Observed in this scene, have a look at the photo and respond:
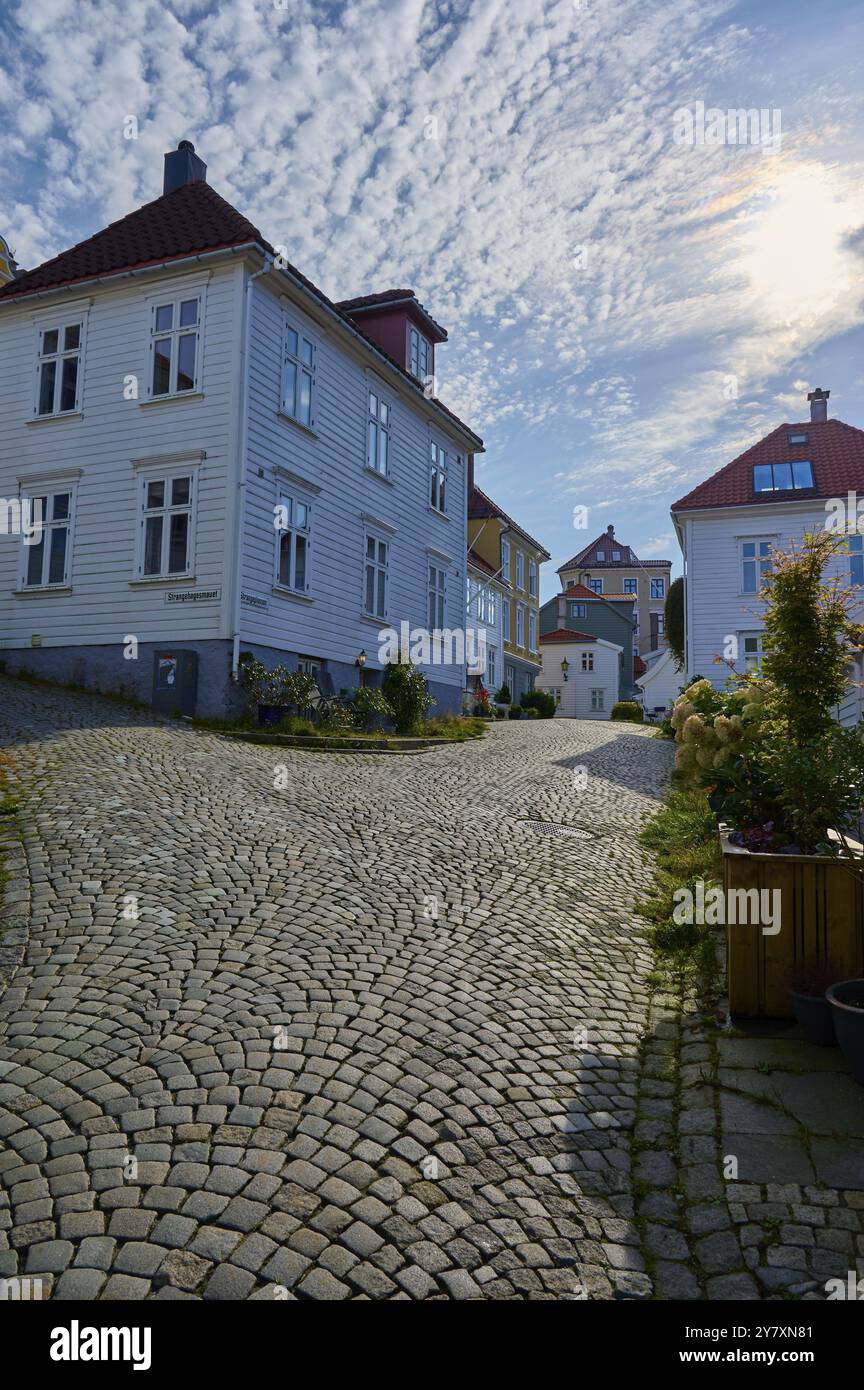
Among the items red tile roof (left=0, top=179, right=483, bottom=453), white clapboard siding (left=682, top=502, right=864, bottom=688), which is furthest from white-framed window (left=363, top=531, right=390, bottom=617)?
white clapboard siding (left=682, top=502, right=864, bottom=688)

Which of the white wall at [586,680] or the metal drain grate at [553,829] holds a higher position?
the white wall at [586,680]

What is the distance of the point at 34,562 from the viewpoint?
17.2 metres

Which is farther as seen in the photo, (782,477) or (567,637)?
(567,637)

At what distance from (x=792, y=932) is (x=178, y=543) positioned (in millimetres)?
13313

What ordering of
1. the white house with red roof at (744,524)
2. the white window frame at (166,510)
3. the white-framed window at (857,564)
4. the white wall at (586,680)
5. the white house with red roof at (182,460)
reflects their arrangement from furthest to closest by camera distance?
1. the white wall at (586,680)
2. the white house with red roof at (744,524)
3. the white-framed window at (857,564)
4. the white window frame at (166,510)
5. the white house with red roof at (182,460)

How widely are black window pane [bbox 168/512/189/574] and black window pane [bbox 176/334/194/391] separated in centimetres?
247

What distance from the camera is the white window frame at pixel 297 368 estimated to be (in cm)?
1661

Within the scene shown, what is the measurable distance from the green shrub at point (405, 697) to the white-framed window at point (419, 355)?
28.8 ft

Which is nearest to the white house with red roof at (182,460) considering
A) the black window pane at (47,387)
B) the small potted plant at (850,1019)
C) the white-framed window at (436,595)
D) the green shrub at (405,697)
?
the black window pane at (47,387)

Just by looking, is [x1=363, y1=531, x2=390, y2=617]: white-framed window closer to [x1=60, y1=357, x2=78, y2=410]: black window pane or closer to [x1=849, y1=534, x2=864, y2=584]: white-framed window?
[x1=60, y1=357, x2=78, y2=410]: black window pane

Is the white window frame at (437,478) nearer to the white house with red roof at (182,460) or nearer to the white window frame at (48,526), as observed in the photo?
the white house with red roof at (182,460)

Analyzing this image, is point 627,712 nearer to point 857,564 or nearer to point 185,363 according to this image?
point 857,564

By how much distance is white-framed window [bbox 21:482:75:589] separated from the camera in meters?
16.9

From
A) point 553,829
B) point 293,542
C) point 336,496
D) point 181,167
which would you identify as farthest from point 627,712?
point 553,829
